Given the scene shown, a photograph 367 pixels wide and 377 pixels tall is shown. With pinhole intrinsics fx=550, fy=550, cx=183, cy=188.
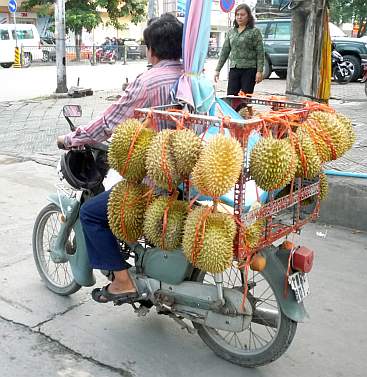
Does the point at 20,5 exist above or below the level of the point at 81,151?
above

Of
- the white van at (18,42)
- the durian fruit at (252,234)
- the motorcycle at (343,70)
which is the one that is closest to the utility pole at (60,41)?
the motorcycle at (343,70)

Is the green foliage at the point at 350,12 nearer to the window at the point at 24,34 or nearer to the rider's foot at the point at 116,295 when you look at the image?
the window at the point at 24,34

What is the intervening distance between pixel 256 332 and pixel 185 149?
1.24 metres

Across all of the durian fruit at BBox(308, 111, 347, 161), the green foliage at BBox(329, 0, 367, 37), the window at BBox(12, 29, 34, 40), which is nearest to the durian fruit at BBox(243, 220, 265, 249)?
the durian fruit at BBox(308, 111, 347, 161)

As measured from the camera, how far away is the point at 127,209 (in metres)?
2.56

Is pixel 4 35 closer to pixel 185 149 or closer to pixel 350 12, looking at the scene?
pixel 350 12

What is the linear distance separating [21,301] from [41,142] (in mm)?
4779

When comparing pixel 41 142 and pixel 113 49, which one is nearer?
pixel 41 142

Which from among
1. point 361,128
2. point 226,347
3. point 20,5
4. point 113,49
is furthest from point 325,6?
point 20,5

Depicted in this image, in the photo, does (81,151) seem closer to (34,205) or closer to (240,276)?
(240,276)

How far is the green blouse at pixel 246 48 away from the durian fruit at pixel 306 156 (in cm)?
508

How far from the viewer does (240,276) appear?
9.34ft

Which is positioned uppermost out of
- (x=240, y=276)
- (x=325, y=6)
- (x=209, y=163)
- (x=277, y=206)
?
(x=325, y=6)

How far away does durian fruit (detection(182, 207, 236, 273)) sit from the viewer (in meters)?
2.21
